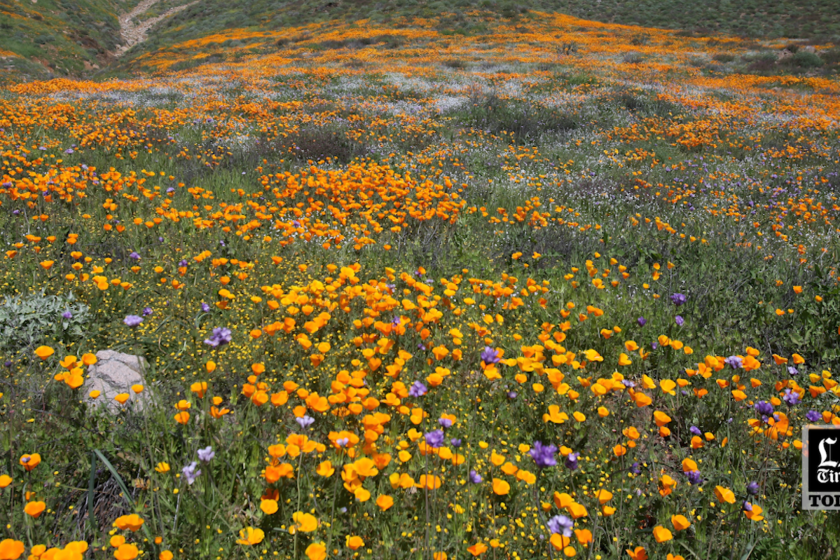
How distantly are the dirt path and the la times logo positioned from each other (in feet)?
160

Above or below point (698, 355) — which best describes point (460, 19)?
above

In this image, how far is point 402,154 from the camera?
868 cm

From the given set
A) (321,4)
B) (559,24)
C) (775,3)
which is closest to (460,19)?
(559,24)

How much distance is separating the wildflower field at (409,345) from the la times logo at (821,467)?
8 centimetres

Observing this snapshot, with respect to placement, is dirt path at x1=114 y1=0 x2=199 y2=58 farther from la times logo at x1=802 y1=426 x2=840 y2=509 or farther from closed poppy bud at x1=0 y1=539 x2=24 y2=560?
la times logo at x1=802 y1=426 x2=840 y2=509

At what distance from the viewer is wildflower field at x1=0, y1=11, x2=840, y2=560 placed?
2.08 metres

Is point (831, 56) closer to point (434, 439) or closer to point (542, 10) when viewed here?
point (542, 10)

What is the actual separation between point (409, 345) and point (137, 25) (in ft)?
209

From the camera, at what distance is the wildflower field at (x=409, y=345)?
2.08 m

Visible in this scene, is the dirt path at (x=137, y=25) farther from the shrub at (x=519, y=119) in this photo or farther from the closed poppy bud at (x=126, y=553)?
the closed poppy bud at (x=126, y=553)

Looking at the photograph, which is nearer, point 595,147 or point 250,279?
point 250,279

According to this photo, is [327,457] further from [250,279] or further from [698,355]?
[698,355]

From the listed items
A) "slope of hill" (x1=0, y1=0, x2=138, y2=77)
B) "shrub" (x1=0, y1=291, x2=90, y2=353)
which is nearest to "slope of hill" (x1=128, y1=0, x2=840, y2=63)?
"slope of hill" (x1=0, y1=0, x2=138, y2=77)

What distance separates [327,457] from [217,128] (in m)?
9.18
